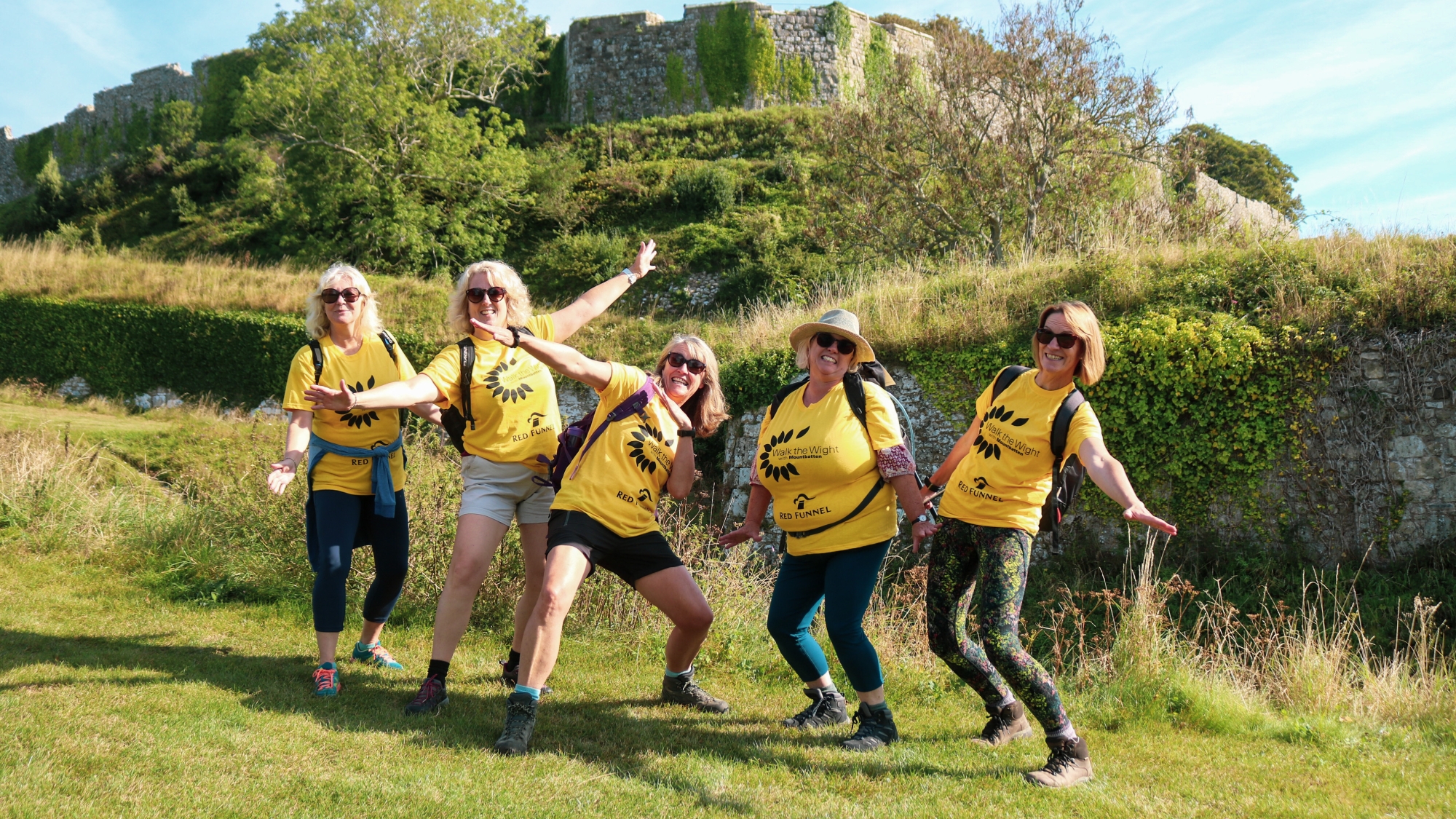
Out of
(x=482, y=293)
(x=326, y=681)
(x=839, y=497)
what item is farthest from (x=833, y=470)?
(x=326, y=681)

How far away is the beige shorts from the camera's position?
4.26 m

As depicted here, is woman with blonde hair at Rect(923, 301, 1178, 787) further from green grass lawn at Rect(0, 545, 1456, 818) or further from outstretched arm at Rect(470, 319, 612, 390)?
outstretched arm at Rect(470, 319, 612, 390)

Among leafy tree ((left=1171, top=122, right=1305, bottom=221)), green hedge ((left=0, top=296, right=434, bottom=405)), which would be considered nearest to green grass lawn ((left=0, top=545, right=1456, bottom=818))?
green hedge ((left=0, top=296, right=434, bottom=405))

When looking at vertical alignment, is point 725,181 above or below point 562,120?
below

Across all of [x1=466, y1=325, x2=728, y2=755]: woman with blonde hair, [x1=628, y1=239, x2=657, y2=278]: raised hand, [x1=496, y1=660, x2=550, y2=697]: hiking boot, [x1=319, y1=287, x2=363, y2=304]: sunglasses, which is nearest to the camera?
[x1=466, y1=325, x2=728, y2=755]: woman with blonde hair

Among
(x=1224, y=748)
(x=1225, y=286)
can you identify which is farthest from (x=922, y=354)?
(x=1224, y=748)

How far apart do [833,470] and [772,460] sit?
0.32m

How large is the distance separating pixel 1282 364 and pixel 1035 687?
24.0ft

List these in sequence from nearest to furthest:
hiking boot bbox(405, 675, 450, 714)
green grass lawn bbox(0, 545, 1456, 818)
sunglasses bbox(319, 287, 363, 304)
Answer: green grass lawn bbox(0, 545, 1456, 818) → hiking boot bbox(405, 675, 450, 714) → sunglasses bbox(319, 287, 363, 304)

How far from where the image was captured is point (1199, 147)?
15367 millimetres

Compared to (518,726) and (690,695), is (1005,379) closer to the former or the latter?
(690,695)

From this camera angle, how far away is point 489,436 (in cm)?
427

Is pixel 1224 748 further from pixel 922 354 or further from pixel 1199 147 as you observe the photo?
pixel 1199 147

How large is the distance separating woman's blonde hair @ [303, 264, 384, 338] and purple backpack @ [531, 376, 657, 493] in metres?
1.22
